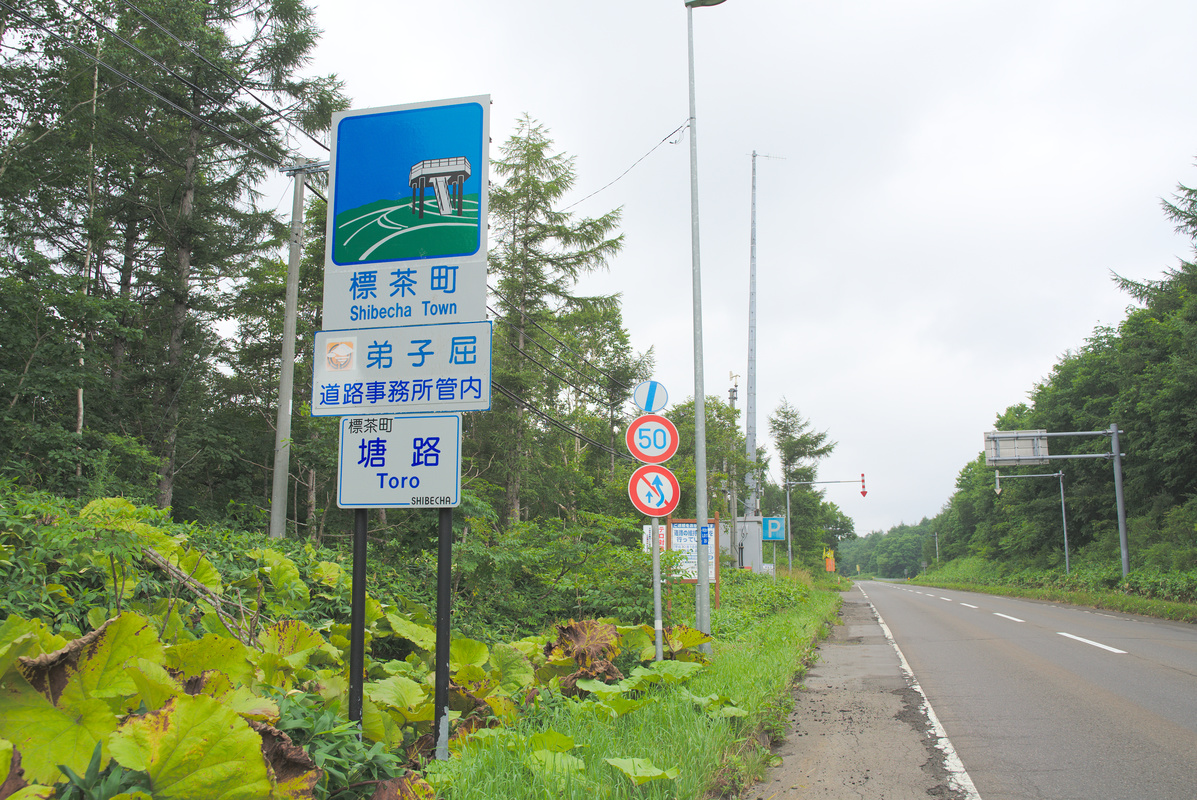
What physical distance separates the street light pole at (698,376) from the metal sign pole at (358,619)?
Answer: 5.51 meters

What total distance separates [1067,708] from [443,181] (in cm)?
736

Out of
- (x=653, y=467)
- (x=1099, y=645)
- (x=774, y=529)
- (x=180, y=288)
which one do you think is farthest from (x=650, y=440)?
(x=774, y=529)

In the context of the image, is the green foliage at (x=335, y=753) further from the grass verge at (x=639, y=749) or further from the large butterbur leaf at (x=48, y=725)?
the large butterbur leaf at (x=48, y=725)

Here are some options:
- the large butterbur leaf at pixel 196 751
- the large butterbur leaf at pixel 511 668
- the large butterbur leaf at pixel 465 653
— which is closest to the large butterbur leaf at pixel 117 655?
the large butterbur leaf at pixel 196 751

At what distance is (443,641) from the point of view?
359cm

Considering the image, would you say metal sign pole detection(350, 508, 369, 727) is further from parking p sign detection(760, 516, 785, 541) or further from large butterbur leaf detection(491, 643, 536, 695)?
parking p sign detection(760, 516, 785, 541)

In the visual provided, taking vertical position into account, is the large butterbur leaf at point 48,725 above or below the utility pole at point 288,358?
below


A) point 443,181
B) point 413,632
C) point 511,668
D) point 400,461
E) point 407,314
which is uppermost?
point 443,181

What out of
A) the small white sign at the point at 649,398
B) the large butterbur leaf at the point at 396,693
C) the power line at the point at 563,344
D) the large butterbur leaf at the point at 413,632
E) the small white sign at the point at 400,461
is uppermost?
the power line at the point at 563,344

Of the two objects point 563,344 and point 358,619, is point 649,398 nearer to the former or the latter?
point 358,619

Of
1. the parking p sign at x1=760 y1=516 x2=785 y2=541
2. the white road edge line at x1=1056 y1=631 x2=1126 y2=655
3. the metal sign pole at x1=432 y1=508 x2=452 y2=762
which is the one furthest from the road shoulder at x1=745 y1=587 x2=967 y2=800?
the parking p sign at x1=760 y1=516 x2=785 y2=541

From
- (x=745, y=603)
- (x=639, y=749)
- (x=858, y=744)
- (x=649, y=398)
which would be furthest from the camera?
(x=745, y=603)

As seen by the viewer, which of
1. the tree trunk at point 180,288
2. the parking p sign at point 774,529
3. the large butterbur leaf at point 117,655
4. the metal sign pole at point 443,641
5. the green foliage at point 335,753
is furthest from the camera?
the parking p sign at point 774,529

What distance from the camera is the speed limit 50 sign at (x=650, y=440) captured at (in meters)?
7.34
